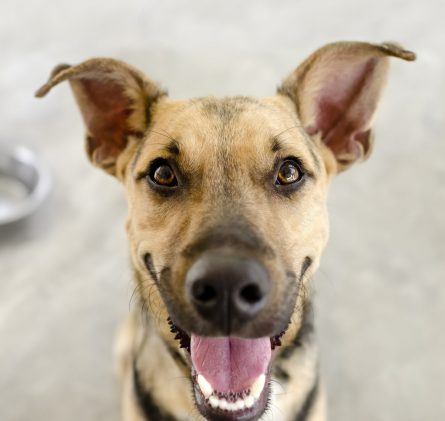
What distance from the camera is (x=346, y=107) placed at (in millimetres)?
3102

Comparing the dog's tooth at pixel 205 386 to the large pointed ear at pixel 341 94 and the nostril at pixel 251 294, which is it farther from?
the large pointed ear at pixel 341 94

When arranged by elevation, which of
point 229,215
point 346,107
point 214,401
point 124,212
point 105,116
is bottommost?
point 124,212

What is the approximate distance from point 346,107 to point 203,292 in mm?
1393

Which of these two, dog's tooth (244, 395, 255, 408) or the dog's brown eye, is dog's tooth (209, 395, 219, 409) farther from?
the dog's brown eye

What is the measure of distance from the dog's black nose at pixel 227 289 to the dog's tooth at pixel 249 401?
0.52 m

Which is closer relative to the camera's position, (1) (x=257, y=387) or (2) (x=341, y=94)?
(1) (x=257, y=387)

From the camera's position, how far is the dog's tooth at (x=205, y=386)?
2650mm

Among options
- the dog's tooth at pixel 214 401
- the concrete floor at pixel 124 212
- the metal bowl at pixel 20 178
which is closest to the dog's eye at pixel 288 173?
the dog's tooth at pixel 214 401

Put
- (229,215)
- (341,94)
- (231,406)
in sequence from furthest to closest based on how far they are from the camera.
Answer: (341,94) < (231,406) < (229,215)

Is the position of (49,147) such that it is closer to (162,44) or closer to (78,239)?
(78,239)

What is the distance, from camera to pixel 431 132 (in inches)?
222

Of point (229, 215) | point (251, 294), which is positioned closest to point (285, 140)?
point (229, 215)

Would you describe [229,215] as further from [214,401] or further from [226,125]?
[214,401]

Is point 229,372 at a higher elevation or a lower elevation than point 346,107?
lower
